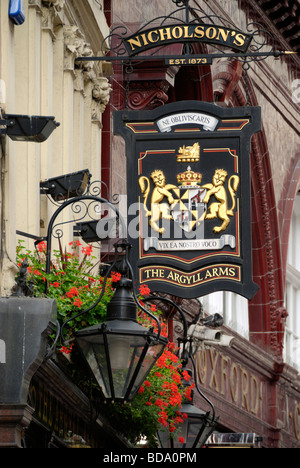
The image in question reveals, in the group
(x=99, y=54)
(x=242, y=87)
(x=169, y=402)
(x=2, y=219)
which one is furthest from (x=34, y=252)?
(x=242, y=87)

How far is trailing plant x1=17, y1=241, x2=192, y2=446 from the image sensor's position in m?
13.9

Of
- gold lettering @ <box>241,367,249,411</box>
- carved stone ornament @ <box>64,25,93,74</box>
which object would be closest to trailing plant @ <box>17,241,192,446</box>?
carved stone ornament @ <box>64,25,93,74</box>

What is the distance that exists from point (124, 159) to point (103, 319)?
8559 mm

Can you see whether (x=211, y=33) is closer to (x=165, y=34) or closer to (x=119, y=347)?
(x=165, y=34)

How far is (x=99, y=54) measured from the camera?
2091cm

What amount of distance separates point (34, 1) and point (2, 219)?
14.5 feet

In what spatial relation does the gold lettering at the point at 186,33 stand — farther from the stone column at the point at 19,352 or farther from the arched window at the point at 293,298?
the arched window at the point at 293,298

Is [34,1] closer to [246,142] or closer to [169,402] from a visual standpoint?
[246,142]

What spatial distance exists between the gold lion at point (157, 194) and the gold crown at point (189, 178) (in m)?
0.13

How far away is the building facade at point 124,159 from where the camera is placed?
14.2 meters

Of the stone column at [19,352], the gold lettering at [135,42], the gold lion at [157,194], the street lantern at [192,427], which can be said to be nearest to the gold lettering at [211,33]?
the gold lettering at [135,42]

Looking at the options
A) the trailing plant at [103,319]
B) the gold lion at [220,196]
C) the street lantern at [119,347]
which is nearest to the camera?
the street lantern at [119,347]

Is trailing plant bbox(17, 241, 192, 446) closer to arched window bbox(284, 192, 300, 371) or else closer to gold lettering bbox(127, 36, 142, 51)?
gold lettering bbox(127, 36, 142, 51)

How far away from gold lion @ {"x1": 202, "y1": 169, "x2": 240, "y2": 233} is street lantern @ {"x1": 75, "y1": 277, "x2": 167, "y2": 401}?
4967mm
